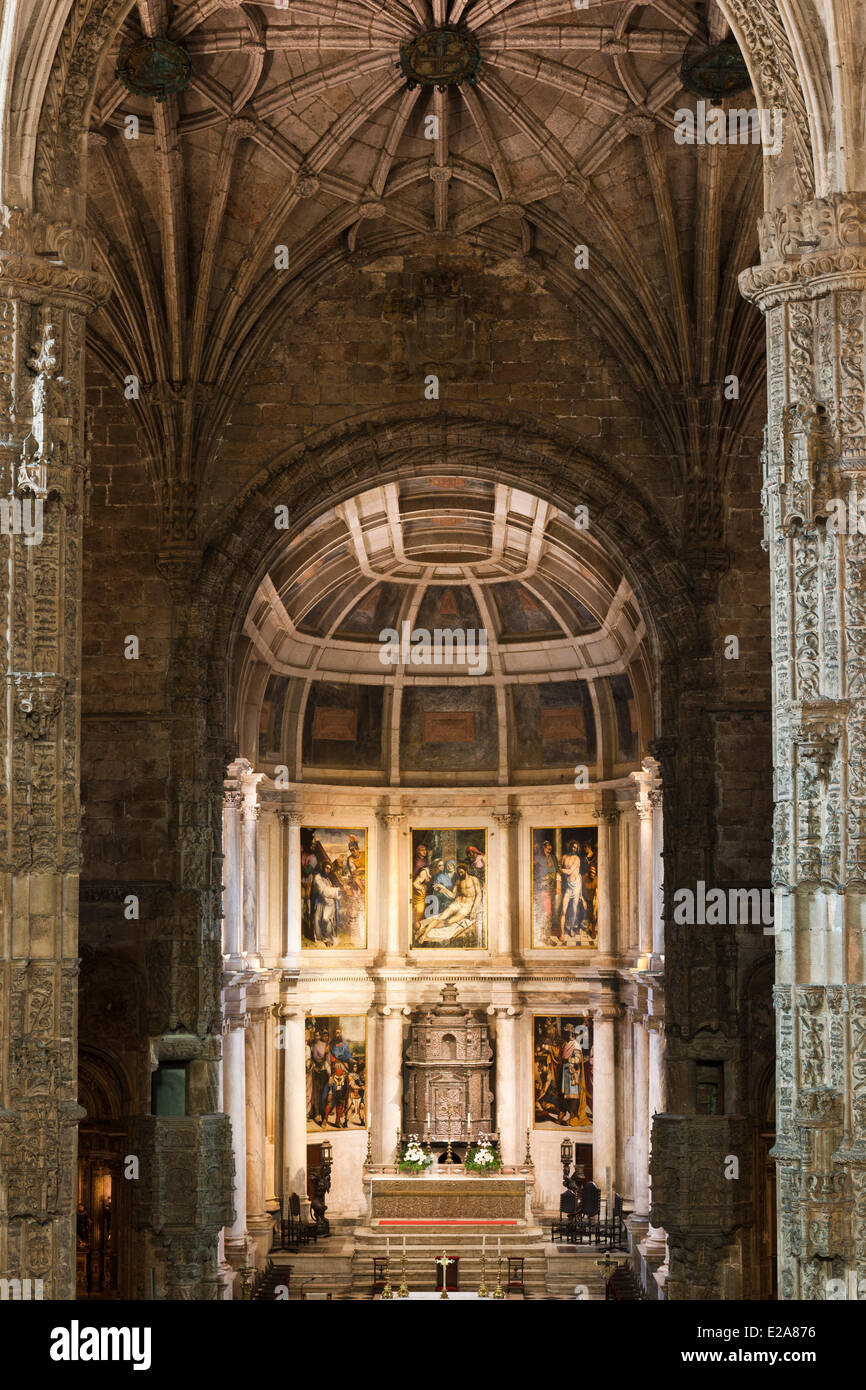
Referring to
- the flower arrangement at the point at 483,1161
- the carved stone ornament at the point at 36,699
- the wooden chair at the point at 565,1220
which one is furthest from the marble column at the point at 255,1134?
the carved stone ornament at the point at 36,699

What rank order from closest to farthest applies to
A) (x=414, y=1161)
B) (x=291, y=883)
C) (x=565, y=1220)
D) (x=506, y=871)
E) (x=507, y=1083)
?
(x=414, y=1161)
(x=565, y=1220)
(x=291, y=883)
(x=507, y=1083)
(x=506, y=871)

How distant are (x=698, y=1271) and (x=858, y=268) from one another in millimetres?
14578

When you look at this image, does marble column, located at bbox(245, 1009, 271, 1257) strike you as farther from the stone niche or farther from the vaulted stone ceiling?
the vaulted stone ceiling

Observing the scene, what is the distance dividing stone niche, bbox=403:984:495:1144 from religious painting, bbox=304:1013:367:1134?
93 cm

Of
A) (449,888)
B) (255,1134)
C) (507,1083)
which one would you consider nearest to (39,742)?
(255,1134)

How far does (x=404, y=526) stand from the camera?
31.9 m

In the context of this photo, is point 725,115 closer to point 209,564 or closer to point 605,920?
point 209,564

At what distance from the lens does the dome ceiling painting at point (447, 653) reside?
101 ft

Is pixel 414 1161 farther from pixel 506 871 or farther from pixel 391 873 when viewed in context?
pixel 506 871

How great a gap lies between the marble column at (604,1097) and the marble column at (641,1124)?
4.55 feet

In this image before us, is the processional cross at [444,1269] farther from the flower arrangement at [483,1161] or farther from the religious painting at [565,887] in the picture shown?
the religious painting at [565,887]

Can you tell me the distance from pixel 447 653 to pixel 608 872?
5.34 meters

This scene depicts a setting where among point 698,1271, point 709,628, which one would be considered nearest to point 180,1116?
point 698,1271

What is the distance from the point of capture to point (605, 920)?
34.9m
